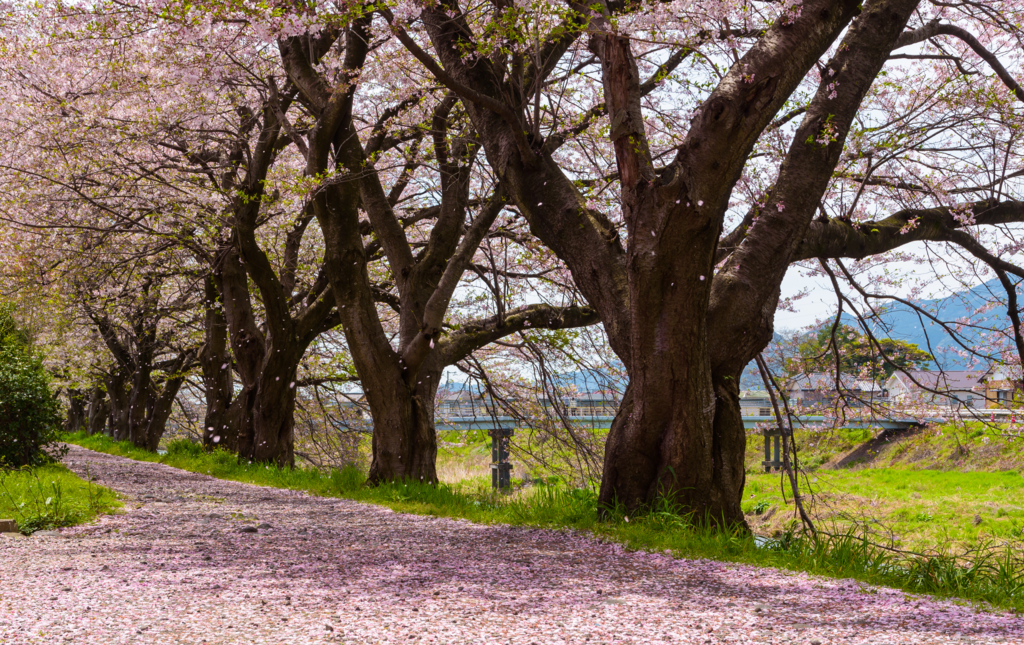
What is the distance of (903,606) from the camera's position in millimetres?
3527

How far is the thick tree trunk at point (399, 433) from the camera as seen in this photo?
9148 mm

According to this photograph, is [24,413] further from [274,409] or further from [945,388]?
[945,388]

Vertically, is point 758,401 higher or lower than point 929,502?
higher

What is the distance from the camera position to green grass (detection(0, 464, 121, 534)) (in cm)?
581

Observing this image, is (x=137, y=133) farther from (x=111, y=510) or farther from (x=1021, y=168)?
(x=1021, y=168)

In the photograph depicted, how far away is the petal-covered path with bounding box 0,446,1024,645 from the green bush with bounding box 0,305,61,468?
5.67 meters

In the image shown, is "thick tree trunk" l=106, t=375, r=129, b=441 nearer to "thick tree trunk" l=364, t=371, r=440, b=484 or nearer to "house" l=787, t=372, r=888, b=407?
"thick tree trunk" l=364, t=371, r=440, b=484

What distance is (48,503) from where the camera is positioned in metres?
6.13

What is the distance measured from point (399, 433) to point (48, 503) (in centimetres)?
384

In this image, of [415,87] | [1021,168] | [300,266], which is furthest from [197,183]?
[1021,168]

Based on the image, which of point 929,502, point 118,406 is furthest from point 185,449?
point 929,502

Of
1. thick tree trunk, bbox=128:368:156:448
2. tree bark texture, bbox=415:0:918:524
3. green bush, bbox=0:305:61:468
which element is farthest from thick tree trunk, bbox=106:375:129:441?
tree bark texture, bbox=415:0:918:524

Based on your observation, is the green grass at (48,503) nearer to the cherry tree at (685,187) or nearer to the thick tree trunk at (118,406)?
the cherry tree at (685,187)

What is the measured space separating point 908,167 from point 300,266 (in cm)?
1153
